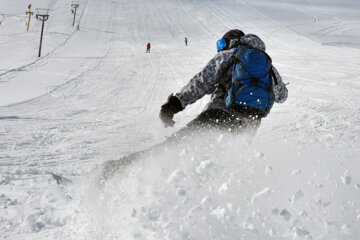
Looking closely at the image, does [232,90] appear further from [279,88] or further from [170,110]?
[279,88]

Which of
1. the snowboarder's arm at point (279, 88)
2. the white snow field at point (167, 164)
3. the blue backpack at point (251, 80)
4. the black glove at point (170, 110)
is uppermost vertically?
the blue backpack at point (251, 80)

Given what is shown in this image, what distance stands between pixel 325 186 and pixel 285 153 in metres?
0.69

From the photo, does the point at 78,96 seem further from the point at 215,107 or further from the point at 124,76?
the point at 215,107

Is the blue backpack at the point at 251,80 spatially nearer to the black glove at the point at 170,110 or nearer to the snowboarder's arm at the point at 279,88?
the snowboarder's arm at the point at 279,88

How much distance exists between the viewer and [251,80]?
2512mm

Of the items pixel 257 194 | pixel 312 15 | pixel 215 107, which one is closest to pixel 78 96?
pixel 215 107

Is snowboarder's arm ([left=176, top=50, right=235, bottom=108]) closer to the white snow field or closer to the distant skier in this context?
the distant skier

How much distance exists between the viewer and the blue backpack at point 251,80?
2.51 meters

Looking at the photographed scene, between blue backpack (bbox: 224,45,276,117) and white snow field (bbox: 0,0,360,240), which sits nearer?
white snow field (bbox: 0,0,360,240)

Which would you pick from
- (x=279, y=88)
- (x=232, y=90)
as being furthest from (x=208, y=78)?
(x=279, y=88)

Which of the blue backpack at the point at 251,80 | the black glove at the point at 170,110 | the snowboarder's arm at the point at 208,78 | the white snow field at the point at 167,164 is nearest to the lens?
the white snow field at the point at 167,164

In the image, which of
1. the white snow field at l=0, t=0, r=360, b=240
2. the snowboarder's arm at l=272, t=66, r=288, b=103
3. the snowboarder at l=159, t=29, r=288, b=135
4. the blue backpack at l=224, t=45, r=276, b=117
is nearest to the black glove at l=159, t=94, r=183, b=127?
the snowboarder at l=159, t=29, r=288, b=135

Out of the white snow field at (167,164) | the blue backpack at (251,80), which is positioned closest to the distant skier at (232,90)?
the blue backpack at (251,80)

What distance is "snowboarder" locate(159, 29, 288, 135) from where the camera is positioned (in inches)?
99.3
